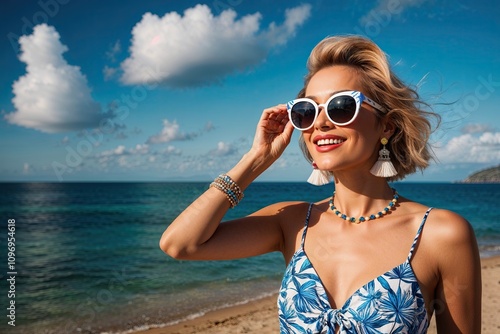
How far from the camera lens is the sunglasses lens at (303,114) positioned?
231 centimetres

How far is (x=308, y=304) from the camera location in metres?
2.17

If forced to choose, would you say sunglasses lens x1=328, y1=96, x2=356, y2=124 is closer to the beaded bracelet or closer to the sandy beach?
the beaded bracelet

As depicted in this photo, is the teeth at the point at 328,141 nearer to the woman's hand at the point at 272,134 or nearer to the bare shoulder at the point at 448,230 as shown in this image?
the woman's hand at the point at 272,134

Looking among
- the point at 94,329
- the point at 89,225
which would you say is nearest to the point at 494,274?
the point at 94,329

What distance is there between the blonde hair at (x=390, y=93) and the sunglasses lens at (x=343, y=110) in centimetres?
19

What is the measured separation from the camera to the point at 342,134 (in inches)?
87.4

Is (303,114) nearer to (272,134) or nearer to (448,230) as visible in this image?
(272,134)

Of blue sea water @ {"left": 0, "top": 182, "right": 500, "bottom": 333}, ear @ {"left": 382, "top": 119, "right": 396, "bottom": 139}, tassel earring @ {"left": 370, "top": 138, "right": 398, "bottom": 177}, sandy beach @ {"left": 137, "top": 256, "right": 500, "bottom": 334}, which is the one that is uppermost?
ear @ {"left": 382, "top": 119, "right": 396, "bottom": 139}

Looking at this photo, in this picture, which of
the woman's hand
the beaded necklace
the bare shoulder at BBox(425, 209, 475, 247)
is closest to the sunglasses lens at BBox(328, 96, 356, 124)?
the woman's hand

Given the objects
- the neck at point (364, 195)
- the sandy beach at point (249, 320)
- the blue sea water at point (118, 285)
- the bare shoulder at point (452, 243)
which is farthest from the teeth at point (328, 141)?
the blue sea water at point (118, 285)

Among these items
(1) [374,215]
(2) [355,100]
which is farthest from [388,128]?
(1) [374,215]

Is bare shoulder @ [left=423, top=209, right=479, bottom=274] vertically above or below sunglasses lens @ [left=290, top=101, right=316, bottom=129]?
below

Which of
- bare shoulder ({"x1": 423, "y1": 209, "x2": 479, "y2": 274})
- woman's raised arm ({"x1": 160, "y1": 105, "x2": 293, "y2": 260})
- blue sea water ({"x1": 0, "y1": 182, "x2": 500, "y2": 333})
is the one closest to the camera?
bare shoulder ({"x1": 423, "y1": 209, "x2": 479, "y2": 274})

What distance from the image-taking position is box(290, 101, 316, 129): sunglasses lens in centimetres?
231
